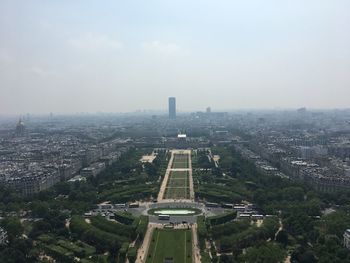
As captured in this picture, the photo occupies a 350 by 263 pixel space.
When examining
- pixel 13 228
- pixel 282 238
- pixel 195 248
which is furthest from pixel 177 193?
pixel 13 228

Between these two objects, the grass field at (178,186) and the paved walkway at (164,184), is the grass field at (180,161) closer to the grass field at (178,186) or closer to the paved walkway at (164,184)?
the paved walkway at (164,184)

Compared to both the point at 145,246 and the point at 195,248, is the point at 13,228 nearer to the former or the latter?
the point at 145,246

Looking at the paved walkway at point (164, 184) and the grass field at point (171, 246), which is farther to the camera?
the paved walkway at point (164, 184)

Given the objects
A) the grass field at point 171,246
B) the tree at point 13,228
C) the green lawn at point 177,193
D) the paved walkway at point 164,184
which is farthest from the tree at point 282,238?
the tree at point 13,228

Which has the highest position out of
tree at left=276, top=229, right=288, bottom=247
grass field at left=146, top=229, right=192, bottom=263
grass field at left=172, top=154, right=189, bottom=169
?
grass field at left=172, top=154, right=189, bottom=169

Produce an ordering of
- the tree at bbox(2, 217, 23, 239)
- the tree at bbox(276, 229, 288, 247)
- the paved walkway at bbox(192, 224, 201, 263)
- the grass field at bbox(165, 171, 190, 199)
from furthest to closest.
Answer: the grass field at bbox(165, 171, 190, 199) → the tree at bbox(2, 217, 23, 239) → the tree at bbox(276, 229, 288, 247) → the paved walkway at bbox(192, 224, 201, 263)

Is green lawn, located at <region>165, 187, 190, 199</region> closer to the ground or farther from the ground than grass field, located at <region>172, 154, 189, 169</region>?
closer to the ground

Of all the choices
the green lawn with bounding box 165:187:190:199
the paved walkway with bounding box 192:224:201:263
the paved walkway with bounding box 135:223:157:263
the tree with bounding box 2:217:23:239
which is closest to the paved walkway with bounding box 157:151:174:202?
the green lawn with bounding box 165:187:190:199

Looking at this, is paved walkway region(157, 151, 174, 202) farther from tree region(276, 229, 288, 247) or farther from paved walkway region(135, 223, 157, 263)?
tree region(276, 229, 288, 247)

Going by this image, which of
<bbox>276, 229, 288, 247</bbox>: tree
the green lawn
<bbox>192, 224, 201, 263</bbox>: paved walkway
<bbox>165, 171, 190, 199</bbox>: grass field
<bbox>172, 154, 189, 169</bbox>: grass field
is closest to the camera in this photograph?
<bbox>192, 224, 201, 263</bbox>: paved walkway
